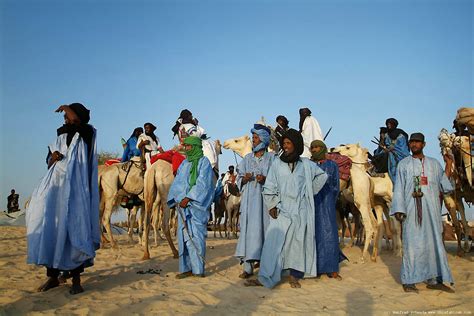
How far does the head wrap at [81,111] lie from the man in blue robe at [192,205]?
1.81m

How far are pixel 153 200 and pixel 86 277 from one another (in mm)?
3341

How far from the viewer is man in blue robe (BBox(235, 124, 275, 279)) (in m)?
7.16

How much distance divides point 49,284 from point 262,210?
10.8 ft

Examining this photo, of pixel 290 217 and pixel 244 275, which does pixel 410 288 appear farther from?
pixel 244 275

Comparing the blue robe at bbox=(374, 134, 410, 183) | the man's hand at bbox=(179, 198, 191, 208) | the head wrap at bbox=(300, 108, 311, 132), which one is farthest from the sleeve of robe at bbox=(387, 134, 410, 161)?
the man's hand at bbox=(179, 198, 191, 208)

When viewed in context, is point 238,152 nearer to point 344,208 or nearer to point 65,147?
point 344,208

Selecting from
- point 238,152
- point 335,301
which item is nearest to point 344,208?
point 238,152

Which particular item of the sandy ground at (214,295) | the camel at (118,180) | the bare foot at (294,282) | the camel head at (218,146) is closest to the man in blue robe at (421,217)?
the sandy ground at (214,295)

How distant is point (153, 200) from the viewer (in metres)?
10.1

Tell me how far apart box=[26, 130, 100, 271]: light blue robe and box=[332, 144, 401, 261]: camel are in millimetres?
5586

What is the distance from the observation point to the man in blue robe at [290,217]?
6.36 meters

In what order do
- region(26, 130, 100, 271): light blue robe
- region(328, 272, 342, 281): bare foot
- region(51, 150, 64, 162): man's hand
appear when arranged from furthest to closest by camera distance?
region(328, 272, 342, 281): bare foot → region(51, 150, 64, 162): man's hand → region(26, 130, 100, 271): light blue robe

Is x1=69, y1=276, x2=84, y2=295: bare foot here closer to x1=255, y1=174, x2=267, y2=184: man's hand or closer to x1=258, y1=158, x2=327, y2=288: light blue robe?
x1=258, y1=158, x2=327, y2=288: light blue robe

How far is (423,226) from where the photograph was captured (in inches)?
247
